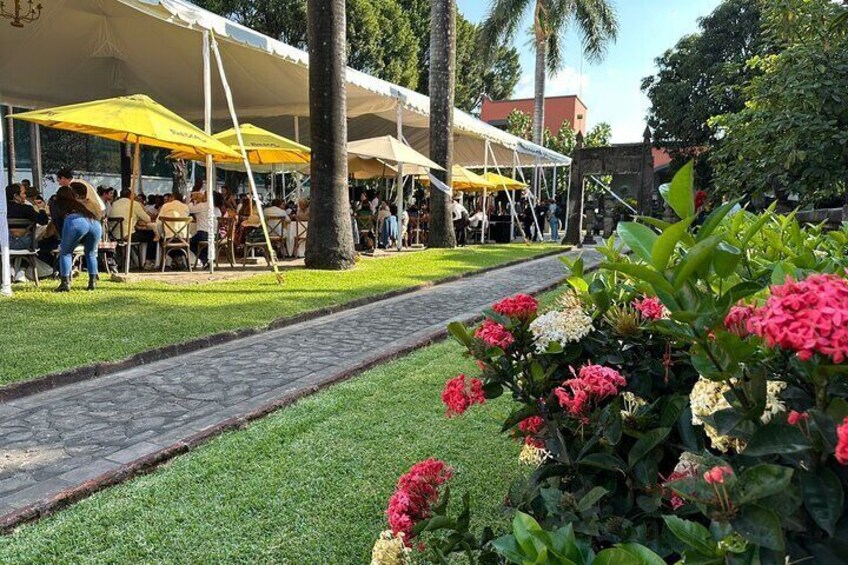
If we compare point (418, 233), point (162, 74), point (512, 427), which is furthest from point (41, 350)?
point (418, 233)

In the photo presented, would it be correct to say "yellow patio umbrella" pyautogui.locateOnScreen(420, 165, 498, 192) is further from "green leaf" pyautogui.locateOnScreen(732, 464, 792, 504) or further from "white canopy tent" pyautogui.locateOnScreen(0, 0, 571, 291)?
"green leaf" pyautogui.locateOnScreen(732, 464, 792, 504)

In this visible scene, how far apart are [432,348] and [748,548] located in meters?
5.12

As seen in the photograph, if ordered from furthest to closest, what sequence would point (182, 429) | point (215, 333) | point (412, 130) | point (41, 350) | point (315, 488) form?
point (412, 130) → point (215, 333) → point (41, 350) → point (182, 429) → point (315, 488)

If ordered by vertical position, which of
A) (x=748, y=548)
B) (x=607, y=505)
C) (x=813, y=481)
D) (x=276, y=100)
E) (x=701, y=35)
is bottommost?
(x=607, y=505)

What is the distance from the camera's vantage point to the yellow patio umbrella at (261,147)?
11.9 meters

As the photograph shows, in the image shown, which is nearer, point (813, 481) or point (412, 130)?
point (813, 481)

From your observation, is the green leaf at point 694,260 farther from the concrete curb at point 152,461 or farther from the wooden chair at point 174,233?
the wooden chair at point 174,233

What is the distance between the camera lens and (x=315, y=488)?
3.04m

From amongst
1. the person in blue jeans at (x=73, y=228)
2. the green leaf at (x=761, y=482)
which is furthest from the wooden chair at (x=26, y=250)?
the green leaf at (x=761, y=482)

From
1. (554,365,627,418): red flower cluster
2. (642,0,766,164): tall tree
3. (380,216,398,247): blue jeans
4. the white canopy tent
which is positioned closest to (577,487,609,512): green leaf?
(554,365,627,418): red flower cluster

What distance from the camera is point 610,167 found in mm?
20062

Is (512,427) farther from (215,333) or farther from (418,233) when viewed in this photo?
(418,233)

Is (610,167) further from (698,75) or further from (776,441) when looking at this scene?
(776,441)

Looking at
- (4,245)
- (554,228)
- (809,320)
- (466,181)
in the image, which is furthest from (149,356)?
(554,228)
